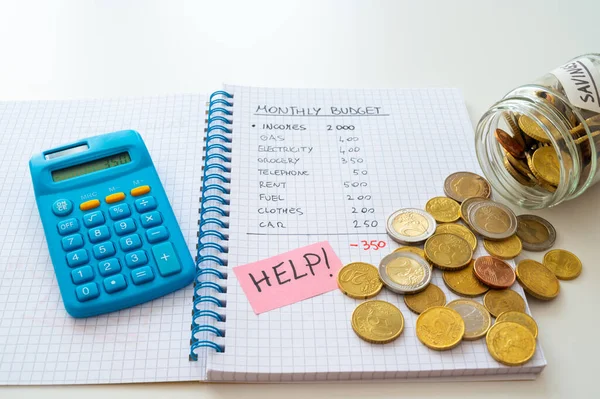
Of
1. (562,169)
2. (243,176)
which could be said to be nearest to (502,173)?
(562,169)

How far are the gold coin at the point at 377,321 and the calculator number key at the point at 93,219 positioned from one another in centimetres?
33

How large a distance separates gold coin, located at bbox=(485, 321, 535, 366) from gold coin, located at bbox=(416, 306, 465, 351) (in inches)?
1.4

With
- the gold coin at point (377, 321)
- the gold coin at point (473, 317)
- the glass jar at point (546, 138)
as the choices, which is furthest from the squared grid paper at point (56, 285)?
→ the glass jar at point (546, 138)

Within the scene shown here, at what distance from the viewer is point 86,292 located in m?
0.73

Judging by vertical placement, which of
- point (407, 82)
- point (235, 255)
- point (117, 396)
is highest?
point (407, 82)

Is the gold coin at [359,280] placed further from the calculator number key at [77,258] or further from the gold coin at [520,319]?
the calculator number key at [77,258]

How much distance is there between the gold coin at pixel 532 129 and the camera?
0.83m

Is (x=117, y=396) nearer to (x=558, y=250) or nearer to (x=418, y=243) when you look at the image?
(x=418, y=243)

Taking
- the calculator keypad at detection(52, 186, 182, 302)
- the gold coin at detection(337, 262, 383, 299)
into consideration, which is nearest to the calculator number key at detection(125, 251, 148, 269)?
the calculator keypad at detection(52, 186, 182, 302)

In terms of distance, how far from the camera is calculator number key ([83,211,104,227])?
778mm

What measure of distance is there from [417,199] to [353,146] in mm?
130

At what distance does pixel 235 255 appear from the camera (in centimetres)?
79

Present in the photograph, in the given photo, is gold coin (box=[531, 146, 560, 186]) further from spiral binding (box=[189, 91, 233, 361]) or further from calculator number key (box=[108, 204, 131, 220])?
calculator number key (box=[108, 204, 131, 220])

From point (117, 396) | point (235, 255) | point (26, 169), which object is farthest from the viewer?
point (26, 169)
